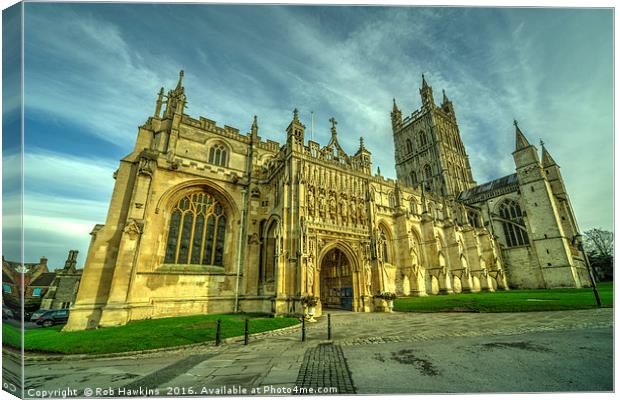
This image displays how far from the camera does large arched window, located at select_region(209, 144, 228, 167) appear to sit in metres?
21.0

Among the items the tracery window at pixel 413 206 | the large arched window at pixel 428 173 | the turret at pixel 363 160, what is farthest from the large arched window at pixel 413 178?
the turret at pixel 363 160

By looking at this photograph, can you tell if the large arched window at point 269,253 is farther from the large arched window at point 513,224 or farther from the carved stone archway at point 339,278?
the large arched window at point 513,224

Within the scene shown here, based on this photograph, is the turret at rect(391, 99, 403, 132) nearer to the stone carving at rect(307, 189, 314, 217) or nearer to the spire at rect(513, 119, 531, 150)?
the spire at rect(513, 119, 531, 150)

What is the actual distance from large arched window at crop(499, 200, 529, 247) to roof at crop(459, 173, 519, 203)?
86.0 inches

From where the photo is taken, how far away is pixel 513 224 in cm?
3666

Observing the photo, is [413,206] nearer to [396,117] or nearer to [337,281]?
[337,281]

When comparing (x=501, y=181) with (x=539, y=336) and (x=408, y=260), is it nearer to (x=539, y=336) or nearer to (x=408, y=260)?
(x=408, y=260)

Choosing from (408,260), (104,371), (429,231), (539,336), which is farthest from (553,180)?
(104,371)

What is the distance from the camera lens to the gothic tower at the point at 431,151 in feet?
162

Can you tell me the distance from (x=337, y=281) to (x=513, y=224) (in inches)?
1279

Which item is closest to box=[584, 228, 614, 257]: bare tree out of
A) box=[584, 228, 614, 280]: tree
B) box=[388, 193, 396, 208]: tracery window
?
box=[584, 228, 614, 280]: tree

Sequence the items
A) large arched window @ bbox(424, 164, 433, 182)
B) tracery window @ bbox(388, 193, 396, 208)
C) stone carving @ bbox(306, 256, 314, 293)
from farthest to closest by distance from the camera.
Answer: large arched window @ bbox(424, 164, 433, 182) → tracery window @ bbox(388, 193, 396, 208) → stone carving @ bbox(306, 256, 314, 293)

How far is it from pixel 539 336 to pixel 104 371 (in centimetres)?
1083

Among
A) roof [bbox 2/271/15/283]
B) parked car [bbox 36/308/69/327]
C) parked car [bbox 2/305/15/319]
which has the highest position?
roof [bbox 2/271/15/283]
